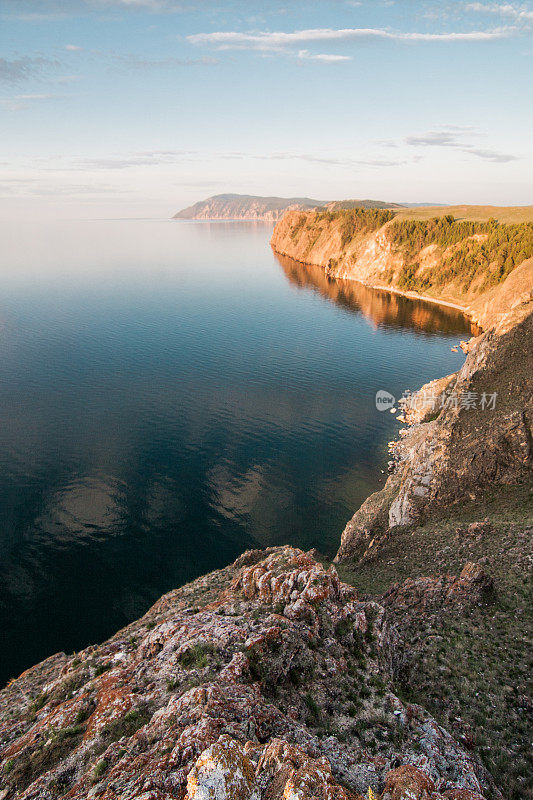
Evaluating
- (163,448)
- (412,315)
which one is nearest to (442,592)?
(163,448)

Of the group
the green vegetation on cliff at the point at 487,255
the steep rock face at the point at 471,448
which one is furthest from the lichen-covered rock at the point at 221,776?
the green vegetation on cliff at the point at 487,255

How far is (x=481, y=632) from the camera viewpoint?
28.1 metres

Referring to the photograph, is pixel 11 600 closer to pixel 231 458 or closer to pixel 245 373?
pixel 231 458

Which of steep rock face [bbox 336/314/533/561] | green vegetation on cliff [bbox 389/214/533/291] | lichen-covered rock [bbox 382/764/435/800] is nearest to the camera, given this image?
lichen-covered rock [bbox 382/764/435/800]

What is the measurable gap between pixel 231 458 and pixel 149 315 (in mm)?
106909

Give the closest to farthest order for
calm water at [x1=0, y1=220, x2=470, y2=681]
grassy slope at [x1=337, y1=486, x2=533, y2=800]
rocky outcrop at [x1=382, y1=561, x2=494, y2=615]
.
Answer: grassy slope at [x1=337, y1=486, x2=533, y2=800] < rocky outcrop at [x1=382, y1=561, x2=494, y2=615] < calm water at [x1=0, y1=220, x2=470, y2=681]

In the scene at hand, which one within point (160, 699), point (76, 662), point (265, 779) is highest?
point (265, 779)

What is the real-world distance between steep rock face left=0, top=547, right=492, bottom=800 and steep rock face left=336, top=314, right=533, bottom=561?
83.0 ft

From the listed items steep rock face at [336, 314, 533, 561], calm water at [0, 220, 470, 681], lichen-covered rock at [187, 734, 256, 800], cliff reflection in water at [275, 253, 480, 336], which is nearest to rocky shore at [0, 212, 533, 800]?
lichen-covered rock at [187, 734, 256, 800]

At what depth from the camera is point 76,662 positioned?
2895 cm

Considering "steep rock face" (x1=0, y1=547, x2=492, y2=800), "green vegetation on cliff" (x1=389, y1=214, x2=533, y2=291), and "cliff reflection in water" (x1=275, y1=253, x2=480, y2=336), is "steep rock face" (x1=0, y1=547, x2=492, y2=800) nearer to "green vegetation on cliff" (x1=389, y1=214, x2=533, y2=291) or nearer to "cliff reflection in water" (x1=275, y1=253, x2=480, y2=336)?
"cliff reflection in water" (x1=275, y1=253, x2=480, y2=336)

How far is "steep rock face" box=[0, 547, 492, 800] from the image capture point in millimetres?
13344

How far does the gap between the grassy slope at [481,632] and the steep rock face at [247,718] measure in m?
2.80

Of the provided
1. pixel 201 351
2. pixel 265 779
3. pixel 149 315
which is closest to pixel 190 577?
pixel 265 779
